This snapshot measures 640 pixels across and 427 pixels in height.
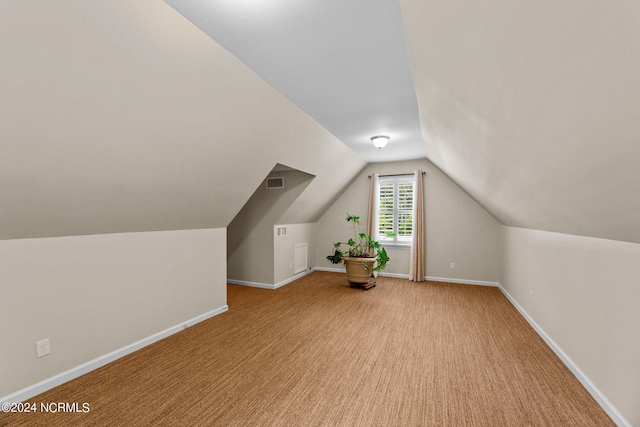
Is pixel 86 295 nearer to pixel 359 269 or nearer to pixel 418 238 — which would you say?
pixel 359 269

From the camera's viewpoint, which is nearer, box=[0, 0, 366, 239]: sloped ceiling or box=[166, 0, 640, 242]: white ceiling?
box=[166, 0, 640, 242]: white ceiling

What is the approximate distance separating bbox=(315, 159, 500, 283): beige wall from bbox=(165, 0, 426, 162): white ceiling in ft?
9.76

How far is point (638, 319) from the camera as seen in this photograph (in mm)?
1797

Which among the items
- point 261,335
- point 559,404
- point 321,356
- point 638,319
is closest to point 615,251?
point 638,319

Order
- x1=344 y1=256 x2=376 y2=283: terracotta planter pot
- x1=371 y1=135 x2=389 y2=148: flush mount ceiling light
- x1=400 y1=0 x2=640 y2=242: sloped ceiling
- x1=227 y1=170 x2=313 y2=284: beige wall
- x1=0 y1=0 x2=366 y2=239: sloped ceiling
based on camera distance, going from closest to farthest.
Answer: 1. x1=400 y1=0 x2=640 y2=242: sloped ceiling
2. x1=0 y1=0 x2=366 y2=239: sloped ceiling
3. x1=371 y1=135 x2=389 y2=148: flush mount ceiling light
4. x1=227 y1=170 x2=313 y2=284: beige wall
5. x1=344 y1=256 x2=376 y2=283: terracotta planter pot

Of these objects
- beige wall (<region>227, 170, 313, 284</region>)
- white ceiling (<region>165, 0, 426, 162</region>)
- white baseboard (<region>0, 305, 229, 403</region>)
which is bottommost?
white baseboard (<region>0, 305, 229, 403</region>)

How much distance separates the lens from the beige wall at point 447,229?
5.83 meters

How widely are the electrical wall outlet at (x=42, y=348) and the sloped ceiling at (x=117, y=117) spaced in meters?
0.84

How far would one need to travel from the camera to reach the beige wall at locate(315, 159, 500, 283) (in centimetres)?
583

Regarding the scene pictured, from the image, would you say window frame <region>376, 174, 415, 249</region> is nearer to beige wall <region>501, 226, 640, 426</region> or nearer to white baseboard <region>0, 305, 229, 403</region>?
beige wall <region>501, 226, 640, 426</region>

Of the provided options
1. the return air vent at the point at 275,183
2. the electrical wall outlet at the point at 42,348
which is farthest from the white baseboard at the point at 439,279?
the electrical wall outlet at the point at 42,348

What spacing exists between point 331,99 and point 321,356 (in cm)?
260

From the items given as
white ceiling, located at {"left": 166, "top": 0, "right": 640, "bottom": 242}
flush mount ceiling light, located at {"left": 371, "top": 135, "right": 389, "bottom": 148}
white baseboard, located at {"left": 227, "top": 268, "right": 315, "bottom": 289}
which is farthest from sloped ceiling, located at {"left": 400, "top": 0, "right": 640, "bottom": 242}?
white baseboard, located at {"left": 227, "top": 268, "right": 315, "bottom": 289}

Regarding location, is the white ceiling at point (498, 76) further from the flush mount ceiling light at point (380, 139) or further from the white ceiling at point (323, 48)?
the flush mount ceiling light at point (380, 139)
